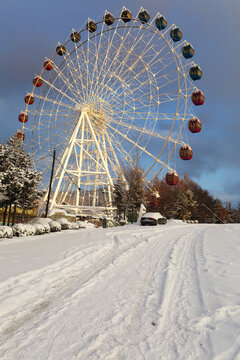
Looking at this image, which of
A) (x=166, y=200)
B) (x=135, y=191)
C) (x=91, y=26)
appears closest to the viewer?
(x=91, y=26)

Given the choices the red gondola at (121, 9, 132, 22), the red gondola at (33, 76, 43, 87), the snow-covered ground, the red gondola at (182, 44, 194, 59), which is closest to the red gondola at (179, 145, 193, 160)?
the red gondola at (182, 44, 194, 59)

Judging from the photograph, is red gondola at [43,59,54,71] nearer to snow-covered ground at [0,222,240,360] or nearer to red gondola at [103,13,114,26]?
red gondola at [103,13,114,26]

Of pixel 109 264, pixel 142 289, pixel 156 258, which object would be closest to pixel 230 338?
pixel 142 289

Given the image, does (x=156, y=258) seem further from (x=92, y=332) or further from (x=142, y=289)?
(x=92, y=332)

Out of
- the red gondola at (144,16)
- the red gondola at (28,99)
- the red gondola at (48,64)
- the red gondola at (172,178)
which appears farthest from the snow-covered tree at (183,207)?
the red gondola at (48,64)

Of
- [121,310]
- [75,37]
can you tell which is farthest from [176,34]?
[121,310]

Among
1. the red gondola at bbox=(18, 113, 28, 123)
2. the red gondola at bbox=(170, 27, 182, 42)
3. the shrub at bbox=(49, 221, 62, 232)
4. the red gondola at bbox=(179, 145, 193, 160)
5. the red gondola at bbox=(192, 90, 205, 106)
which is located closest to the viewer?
the shrub at bbox=(49, 221, 62, 232)

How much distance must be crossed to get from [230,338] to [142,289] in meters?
1.97

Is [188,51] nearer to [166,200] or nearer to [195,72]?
[195,72]

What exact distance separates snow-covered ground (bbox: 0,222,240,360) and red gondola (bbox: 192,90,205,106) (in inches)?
744

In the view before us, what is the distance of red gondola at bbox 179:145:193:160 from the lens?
75.0 feet

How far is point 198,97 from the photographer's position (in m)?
22.5

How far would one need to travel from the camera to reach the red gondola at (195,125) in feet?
74.3

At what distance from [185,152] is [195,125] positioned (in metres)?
2.60
